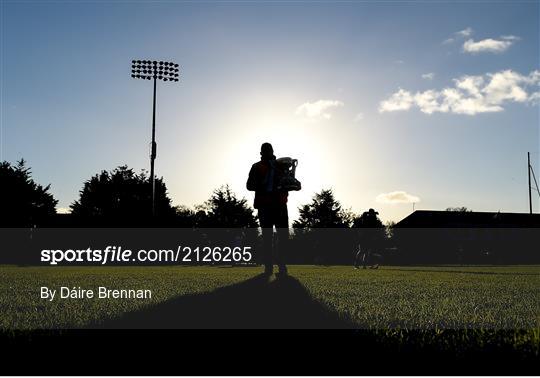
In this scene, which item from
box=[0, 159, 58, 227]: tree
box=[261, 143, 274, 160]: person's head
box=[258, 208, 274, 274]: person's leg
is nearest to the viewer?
box=[258, 208, 274, 274]: person's leg

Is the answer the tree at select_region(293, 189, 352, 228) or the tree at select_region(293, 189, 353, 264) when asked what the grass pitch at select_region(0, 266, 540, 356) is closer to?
the tree at select_region(293, 189, 353, 264)

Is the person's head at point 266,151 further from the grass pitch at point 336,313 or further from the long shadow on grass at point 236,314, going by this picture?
the long shadow on grass at point 236,314

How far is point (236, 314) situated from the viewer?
443cm

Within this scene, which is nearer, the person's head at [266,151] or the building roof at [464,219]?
the person's head at [266,151]

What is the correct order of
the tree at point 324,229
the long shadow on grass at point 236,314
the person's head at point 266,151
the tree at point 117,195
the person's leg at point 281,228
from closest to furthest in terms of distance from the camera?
the long shadow on grass at point 236,314
the person's leg at point 281,228
the person's head at point 266,151
the tree at point 324,229
the tree at point 117,195

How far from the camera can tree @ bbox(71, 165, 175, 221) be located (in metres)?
69.1

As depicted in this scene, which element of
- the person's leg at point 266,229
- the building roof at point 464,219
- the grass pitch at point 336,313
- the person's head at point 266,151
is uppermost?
the building roof at point 464,219

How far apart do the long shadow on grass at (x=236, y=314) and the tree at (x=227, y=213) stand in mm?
52622

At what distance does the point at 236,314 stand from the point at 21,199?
6295 cm

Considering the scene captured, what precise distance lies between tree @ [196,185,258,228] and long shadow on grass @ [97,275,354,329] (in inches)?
2072

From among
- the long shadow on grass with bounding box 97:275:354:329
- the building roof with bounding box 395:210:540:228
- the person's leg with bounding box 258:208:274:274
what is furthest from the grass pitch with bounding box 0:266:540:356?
the building roof with bounding box 395:210:540:228

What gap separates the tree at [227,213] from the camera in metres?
58.4

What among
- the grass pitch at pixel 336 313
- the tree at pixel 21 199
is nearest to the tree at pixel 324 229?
the tree at pixel 21 199

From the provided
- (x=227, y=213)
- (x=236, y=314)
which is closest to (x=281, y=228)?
(x=236, y=314)
